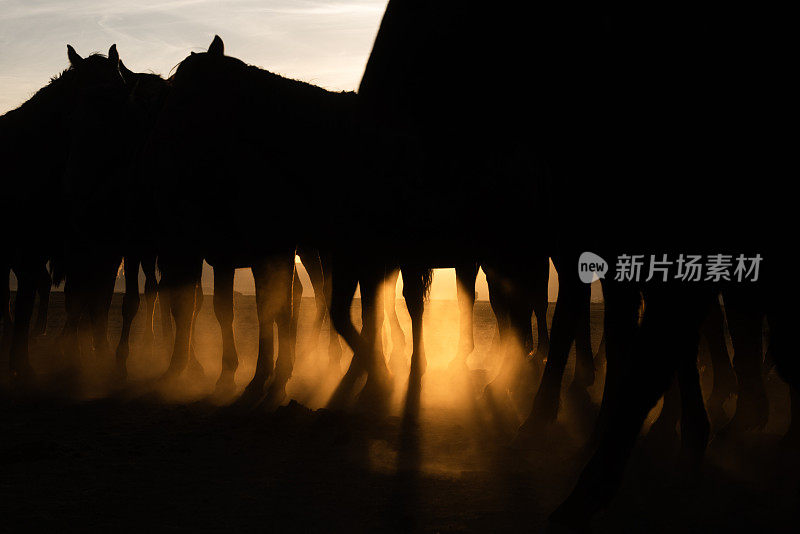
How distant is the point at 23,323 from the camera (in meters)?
8.03

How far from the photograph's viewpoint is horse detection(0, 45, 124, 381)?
26.8ft

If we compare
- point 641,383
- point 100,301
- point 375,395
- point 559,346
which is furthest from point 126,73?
point 641,383

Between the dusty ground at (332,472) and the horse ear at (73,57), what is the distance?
3838 millimetres

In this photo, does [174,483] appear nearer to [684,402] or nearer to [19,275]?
[684,402]

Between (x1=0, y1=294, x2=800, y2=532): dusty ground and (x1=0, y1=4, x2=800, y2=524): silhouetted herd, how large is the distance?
1.32 ft

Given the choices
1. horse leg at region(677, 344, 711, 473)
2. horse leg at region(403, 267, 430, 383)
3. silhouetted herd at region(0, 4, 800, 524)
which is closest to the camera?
silhouetted herd at region(0, 4, 800, 524)

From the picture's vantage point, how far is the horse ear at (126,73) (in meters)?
9.48

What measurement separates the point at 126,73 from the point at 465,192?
5.25 metres

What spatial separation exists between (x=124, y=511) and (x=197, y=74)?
16.6 feet

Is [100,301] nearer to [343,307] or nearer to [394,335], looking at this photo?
[394,335]

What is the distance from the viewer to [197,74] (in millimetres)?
7551

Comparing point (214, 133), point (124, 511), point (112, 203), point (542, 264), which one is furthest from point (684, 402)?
point (112, 203)

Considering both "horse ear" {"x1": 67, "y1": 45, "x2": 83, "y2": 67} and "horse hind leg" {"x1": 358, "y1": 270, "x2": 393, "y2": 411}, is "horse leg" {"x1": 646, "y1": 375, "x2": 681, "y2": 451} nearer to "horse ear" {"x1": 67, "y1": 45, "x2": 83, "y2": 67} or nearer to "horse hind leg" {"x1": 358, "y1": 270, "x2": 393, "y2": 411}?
"horse hind leg" {"x1": 358, "y1": 270, "x2": 393, "y2": 411}

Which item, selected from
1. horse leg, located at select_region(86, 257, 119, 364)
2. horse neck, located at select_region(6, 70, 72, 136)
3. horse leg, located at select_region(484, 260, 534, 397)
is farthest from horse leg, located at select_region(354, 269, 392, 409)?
horse neck, located at select_region(6, 70, 72, 136)
